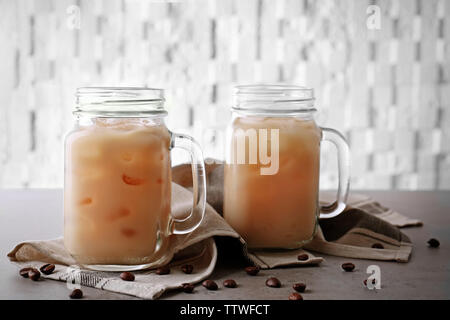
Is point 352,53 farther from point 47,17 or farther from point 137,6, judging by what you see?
point 47,17

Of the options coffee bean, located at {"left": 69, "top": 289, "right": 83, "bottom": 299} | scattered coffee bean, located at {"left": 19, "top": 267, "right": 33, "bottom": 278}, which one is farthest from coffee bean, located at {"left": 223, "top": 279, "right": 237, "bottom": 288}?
scattered coffee bean, located at {"left": 19, "top": 267, "right": 33, "bottom": 278}

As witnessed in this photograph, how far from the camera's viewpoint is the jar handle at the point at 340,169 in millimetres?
1353

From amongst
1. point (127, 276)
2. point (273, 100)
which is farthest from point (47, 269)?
point (273, 100)

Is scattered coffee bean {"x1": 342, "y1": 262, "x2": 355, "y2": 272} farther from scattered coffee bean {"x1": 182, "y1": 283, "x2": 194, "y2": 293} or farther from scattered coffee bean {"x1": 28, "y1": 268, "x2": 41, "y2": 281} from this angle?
scattered coffee bean {"x1": 28, "y1": 268, "x2": 41, "y2": 281}

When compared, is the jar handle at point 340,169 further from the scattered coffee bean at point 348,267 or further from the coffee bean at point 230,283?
the coffee bean at point 230,283

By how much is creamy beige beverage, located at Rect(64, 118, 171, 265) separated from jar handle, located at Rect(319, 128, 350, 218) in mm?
368

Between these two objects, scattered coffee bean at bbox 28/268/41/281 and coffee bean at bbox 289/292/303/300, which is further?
scattered coffee bean at bbox 28/268/41/281

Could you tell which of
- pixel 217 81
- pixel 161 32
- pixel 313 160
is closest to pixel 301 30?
pixel 217 81

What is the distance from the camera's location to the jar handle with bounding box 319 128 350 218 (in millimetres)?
1353

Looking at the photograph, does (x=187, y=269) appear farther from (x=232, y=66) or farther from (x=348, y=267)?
(x=232, y=66)

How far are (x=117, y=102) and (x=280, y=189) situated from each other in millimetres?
348

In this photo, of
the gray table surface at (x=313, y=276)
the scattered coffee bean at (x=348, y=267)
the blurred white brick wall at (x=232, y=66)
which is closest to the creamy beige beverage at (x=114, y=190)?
the gray table surface at (x=313, y=276)

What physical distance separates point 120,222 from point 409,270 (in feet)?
1.71

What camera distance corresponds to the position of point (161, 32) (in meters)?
3.39
